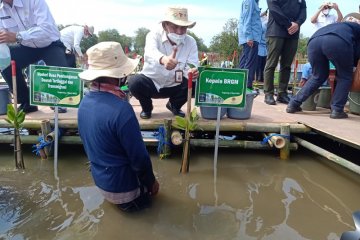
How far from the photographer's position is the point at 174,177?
359 cm

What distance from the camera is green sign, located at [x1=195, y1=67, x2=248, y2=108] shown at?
11.9ft

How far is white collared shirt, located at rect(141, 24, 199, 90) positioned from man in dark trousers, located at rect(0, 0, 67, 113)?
1251 millimetres

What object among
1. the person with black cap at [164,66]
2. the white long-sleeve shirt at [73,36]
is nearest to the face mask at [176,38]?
the person with black cap at [164,66]

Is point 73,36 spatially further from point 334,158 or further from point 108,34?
point 108,34

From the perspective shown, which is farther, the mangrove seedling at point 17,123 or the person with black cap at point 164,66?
the person with black cap at point 164,66

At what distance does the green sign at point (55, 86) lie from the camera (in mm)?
3666

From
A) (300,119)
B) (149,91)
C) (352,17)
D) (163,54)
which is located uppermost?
(352,17)

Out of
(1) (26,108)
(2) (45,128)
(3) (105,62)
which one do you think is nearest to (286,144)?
(3) (105,62)

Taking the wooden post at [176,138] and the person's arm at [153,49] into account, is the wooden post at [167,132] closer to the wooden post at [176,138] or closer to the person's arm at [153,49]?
the wooden post at [176,138]

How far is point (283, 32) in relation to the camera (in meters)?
5.23

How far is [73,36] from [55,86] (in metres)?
4.77

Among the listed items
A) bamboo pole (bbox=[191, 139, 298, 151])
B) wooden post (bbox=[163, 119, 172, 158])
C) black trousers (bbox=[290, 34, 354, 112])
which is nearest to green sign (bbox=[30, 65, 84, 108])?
wooden post (bbox=[163, 119, 172, 158])

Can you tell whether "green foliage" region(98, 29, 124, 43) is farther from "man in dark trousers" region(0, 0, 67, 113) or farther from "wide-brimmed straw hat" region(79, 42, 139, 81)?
"wide-brimmed straw hat" region(79, 42, 139, 81)

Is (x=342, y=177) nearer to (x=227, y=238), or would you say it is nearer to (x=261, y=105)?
(x=227, y=238)
